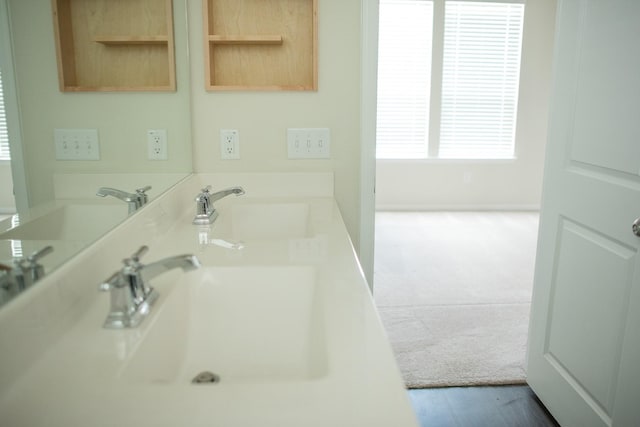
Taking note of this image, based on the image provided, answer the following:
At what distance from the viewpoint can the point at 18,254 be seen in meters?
0.83

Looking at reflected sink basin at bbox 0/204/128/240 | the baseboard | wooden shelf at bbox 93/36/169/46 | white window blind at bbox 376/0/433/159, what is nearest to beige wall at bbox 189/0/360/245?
wooden shelf at bbox 93/36/169/46

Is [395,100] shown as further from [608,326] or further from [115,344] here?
[115,344]

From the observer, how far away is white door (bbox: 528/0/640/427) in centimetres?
161

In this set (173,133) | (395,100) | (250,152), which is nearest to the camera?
(173,133)

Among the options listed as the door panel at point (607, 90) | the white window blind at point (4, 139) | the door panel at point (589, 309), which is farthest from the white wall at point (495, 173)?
the white window blind at point (4, 139)

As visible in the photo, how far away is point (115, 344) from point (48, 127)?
0.53m

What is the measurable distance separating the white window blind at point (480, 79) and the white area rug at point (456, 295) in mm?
965

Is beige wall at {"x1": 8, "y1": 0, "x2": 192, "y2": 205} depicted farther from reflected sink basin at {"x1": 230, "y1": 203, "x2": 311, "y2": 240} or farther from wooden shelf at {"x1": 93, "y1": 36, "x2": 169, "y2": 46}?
reflected sink basin at {"x1": 230, "y1": 203, "x2": 311, "y2": 240}

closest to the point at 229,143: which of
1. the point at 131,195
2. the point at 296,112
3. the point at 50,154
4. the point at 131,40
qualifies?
the point at 296,112

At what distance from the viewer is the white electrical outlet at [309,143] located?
2037 mm

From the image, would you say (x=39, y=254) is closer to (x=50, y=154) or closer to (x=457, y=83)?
(x=50, y=154)

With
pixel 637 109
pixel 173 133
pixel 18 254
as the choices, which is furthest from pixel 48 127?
pixel 637 109

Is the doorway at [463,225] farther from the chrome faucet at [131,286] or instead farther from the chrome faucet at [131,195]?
the chrome faucet at [131,286]

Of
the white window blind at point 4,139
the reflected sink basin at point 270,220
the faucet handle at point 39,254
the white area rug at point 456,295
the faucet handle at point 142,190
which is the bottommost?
the white area rug at point 456,295
